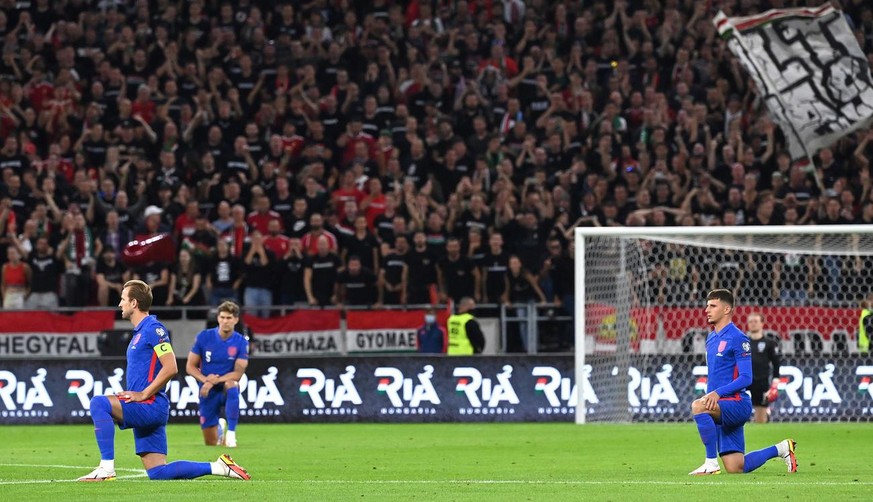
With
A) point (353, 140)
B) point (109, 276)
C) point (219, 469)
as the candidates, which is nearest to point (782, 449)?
point (219, 469)

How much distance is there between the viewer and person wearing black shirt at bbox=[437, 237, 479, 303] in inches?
946

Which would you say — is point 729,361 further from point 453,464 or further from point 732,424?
point 453,464

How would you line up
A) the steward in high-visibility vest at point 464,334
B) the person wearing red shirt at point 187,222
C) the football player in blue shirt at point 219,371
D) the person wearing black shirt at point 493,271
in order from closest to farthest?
the football player in blue shirt at point 219,371
the steward in high-visibility vest at point 464,334
the person wearing black shirt at point 493,271
the person wearing red shirt at point 187,222

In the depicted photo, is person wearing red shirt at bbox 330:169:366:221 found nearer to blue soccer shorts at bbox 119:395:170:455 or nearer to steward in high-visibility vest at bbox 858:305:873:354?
steward in high-visibility vest at bbox 858:305:873:354

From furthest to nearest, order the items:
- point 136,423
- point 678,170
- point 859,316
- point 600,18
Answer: point 600,18 → point 678,170 → point 859,316 → point 136,423

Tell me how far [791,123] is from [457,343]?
6.31 meters

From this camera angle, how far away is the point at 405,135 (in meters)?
27.3

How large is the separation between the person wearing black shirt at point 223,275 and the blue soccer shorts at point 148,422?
483 inches

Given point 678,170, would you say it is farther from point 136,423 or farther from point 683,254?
point 136,423

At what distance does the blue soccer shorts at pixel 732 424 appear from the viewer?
1293 centimetres

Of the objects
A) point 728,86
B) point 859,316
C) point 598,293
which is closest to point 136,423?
point 598,293

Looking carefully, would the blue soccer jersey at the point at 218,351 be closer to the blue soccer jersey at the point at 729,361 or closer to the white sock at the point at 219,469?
the white sock at the point at 219,469

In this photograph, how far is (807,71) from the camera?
24375 mm

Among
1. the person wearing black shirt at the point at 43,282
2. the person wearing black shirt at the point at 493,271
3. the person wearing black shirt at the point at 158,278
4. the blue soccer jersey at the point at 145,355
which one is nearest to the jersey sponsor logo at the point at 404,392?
the person wearing black shirt at the point at 493,271
